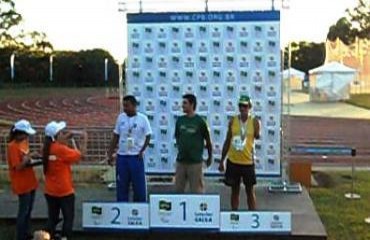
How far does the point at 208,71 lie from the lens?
11.8 metres

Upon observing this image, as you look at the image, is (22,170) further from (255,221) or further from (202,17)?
(202,17)

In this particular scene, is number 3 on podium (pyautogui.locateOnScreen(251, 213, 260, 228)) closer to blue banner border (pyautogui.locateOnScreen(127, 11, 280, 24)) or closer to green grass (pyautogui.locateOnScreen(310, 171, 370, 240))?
green grass (pyautogui.locateOnScreen(310, 171, 370, 240))

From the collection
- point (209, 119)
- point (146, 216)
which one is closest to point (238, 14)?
point (209, 119)

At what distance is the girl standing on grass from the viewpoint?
7750 millimetres

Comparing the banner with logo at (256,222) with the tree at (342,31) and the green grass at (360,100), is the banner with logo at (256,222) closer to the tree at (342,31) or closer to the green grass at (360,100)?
the green grass at (360,100)

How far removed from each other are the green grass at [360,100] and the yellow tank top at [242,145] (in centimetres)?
3152

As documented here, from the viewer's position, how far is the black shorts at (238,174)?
9.21 metres

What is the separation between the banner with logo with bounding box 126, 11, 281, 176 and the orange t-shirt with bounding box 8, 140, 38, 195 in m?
4.23

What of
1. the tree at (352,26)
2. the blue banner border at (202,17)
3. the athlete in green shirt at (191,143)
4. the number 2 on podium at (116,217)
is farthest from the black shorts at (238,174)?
the tree at (352,26)

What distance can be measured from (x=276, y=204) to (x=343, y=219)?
1.00 metres

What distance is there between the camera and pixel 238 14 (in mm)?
11727

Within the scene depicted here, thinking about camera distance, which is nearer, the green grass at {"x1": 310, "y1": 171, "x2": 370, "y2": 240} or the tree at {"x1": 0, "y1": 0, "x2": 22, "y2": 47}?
the green grass at {"x1": 310, "y1": 171, "x2": 370, "y2": 240}

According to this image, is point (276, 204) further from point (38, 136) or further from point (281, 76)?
point (38, 136)

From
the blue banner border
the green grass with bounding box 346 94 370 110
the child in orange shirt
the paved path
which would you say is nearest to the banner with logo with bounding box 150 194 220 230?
the child in orange shirt
